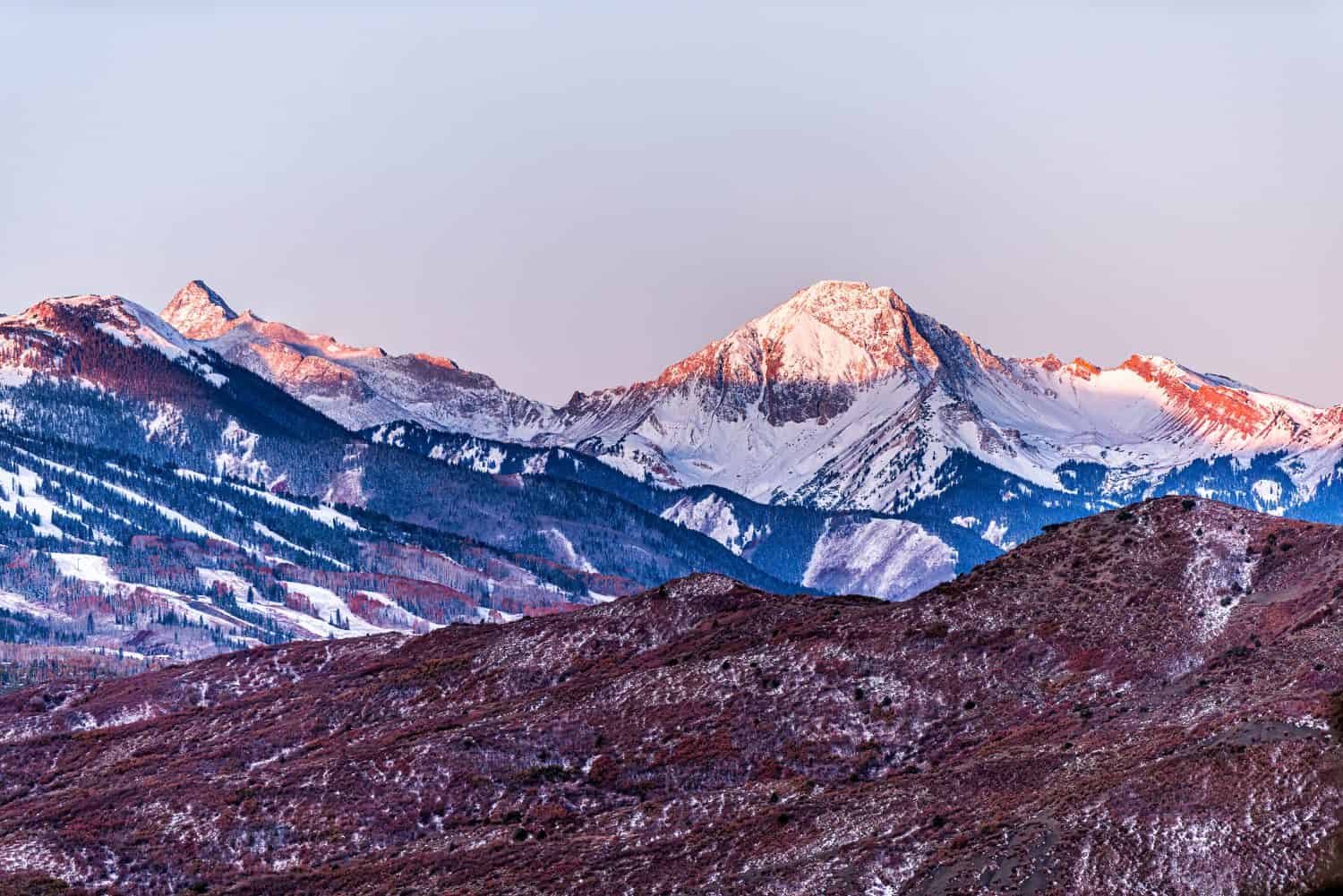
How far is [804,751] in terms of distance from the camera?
137 meters

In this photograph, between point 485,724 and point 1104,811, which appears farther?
point 485,724

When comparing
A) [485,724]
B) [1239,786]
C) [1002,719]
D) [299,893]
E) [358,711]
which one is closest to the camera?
[1239,786]

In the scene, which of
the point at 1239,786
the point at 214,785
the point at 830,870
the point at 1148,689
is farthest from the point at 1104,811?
the point at 214,785

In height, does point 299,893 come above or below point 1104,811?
below

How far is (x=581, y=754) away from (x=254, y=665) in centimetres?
6808

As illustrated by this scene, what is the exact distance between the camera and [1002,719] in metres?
133

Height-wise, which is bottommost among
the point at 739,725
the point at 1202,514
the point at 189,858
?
the point at 189,858

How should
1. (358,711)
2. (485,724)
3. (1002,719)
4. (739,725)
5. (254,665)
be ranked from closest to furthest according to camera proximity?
(1002,719) < (739,725) < (485,724) < (358,711) < (254,665)

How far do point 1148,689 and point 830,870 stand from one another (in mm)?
33507

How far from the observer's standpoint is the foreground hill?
102500 millimetres

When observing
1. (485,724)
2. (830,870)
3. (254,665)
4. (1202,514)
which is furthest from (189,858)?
(1202,514)

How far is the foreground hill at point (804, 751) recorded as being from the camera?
10250 centimetres

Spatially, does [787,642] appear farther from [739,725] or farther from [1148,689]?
[1148,689]

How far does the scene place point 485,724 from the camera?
15138cm
